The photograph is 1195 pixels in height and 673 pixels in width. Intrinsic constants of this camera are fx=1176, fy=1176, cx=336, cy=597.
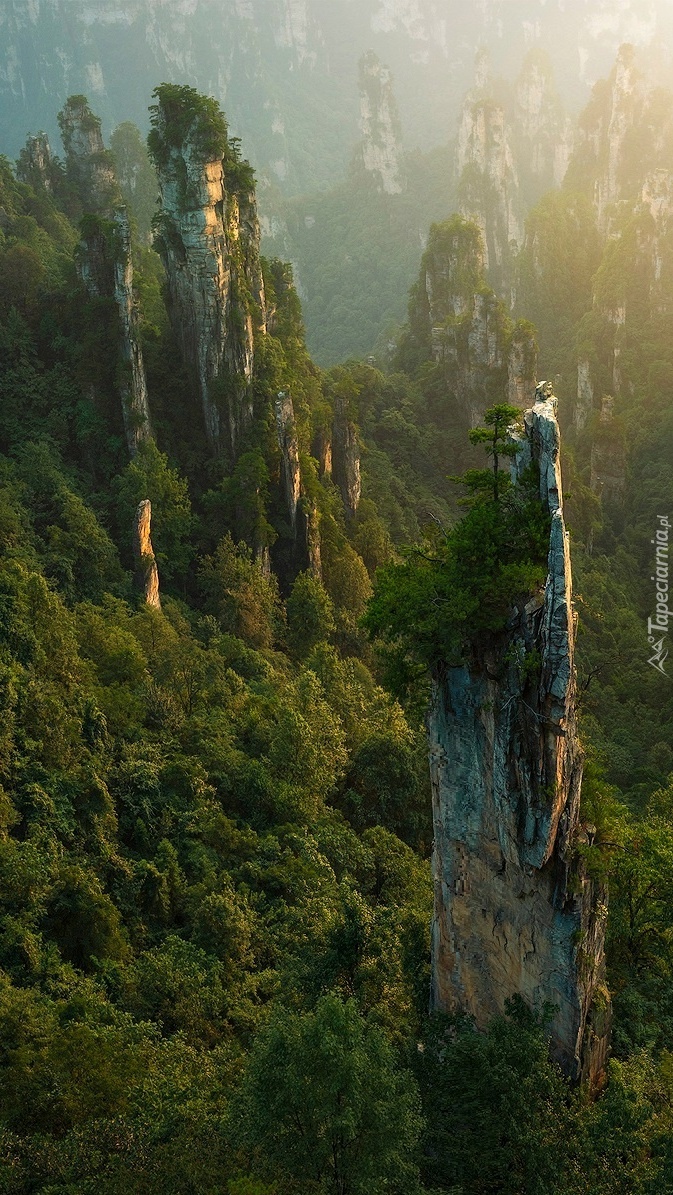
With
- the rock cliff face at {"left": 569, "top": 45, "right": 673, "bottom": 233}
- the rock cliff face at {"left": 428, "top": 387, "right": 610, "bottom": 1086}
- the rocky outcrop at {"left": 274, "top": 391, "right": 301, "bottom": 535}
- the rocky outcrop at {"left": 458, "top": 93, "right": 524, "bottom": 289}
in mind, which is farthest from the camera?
the rocky outcrop at {"left": 458, "top": 93, "right": 524, "bottom": 289}

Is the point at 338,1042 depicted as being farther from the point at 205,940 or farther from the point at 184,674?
the point at 184,674

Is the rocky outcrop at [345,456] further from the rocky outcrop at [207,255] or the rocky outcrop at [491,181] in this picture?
the rocky outcrop at [491,181]

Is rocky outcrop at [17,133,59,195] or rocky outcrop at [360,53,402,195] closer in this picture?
rocky outcrop at [17,133,59,195]

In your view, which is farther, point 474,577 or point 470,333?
point 470,333

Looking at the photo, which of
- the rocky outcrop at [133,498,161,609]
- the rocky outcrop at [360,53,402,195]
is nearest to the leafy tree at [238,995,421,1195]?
the rocky outcrop at [133,498,161,609]

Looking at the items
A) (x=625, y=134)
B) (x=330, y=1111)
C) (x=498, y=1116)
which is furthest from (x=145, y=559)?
(x=625, y=134)

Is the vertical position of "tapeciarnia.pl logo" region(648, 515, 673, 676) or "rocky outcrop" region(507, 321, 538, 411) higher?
"rocky outcrop" region(507, 321, 538, 411)

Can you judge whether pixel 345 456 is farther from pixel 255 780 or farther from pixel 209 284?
pixel 255 780

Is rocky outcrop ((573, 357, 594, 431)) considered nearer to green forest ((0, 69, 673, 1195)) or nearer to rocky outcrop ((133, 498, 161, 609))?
green forest ((0, 69, 673, 1195))

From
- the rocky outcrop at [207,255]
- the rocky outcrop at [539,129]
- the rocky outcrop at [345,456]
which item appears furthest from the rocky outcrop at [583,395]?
the rocky outcrop at [539,129]
